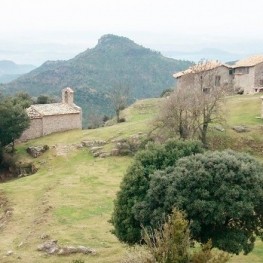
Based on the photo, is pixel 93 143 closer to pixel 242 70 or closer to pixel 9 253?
pixel 9 253

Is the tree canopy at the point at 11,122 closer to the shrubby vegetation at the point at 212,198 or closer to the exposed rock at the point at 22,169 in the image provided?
the exposed rock at the point at 22,169

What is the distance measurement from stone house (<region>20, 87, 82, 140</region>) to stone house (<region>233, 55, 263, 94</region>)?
2831cm

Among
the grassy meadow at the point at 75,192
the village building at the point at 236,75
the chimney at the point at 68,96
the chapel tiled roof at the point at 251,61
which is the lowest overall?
the grassy meadow at the point at 75,192

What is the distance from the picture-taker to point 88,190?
44719 millimetres

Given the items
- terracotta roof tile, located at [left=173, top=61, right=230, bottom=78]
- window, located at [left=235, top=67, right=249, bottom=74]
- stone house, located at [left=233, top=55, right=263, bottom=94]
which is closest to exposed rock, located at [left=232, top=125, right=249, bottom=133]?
terracotta roof tile, located at [left=173, top=61, right=230, bottom=78]

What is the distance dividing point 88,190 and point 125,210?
1827cm

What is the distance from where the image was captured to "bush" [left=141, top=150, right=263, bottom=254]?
915 inches

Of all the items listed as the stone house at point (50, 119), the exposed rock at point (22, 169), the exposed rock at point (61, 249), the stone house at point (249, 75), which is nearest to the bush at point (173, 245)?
the exposed rock at point (61, 249)

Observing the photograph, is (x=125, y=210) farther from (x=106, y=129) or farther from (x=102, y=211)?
(x=106, y=129)

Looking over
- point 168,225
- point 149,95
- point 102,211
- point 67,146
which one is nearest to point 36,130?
point 67,146

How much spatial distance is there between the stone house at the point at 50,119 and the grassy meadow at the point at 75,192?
1.57 metres

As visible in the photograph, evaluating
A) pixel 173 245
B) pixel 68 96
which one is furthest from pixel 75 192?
pixel 68 96

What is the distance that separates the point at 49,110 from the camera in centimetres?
6788

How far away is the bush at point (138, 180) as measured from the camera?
26.4 m
